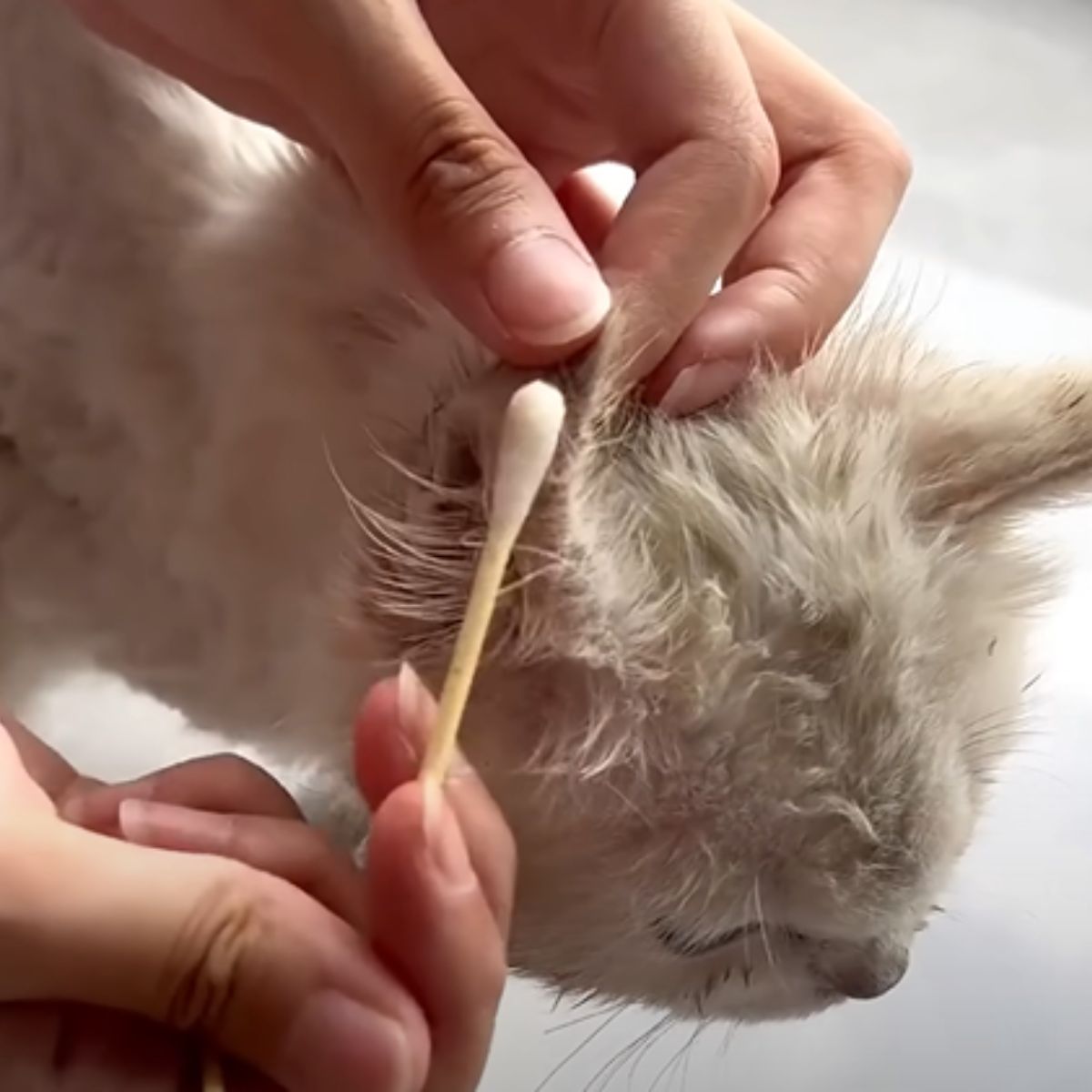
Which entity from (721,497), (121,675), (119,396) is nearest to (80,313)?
(119,396)

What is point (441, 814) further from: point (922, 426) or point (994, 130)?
point (994, 130)

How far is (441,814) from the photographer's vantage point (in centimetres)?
47

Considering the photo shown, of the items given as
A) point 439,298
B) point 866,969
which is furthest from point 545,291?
point 866,969

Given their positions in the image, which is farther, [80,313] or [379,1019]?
[80,313]

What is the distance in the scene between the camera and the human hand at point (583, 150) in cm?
55

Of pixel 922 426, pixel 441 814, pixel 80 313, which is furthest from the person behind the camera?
pixel 80 313

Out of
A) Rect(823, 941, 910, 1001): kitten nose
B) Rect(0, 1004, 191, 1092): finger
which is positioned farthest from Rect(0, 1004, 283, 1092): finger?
Rect(823, 941, 910, 1001): kitten nose

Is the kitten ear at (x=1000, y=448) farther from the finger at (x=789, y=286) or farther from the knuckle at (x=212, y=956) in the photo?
the knuckle at (x=212, y=956)

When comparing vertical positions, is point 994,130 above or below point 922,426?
below

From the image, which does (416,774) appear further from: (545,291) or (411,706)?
(545,291)

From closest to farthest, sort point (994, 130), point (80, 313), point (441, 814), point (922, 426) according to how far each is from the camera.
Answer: point (441, 814) → point (922, 426) → point (80, 313) → point (994, 130)

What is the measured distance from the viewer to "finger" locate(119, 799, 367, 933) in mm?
514

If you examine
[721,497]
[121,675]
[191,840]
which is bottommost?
[121,675]

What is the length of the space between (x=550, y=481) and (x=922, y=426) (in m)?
0.17
